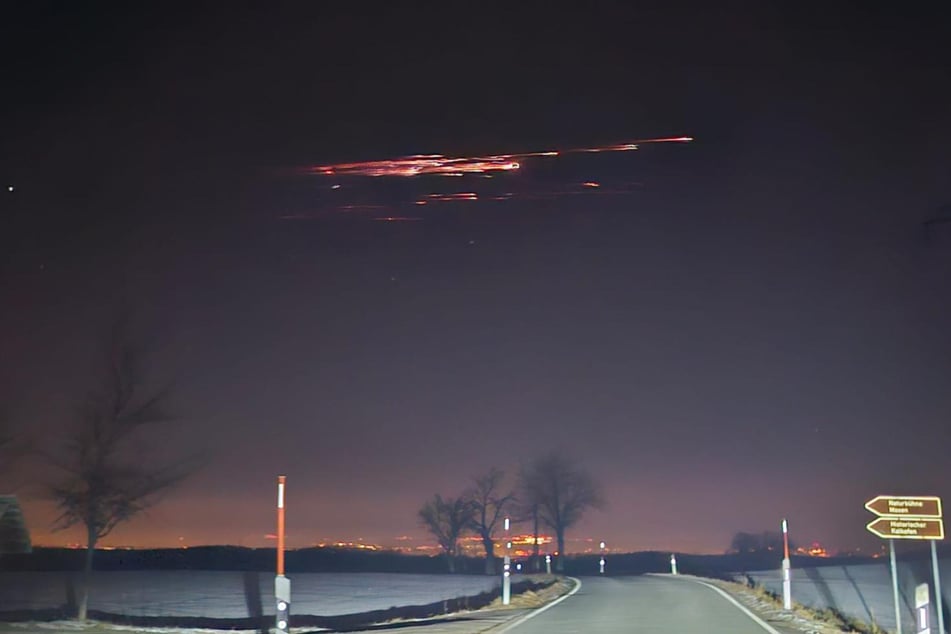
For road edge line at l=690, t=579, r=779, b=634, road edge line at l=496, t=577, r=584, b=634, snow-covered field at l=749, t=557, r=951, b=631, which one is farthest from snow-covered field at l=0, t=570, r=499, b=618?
snow-covered field at l=749, t=557, r=951, b=631

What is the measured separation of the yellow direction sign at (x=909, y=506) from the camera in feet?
62.3

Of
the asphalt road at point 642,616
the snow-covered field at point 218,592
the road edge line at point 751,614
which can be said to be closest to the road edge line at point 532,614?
the asphalt road at point 642,616

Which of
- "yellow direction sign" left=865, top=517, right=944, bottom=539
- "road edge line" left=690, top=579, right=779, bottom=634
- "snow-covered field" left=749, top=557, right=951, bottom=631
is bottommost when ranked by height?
"snow-covered field" left=749, top=557, right=951, bottom=631

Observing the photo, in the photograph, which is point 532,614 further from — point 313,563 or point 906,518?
point 313,563

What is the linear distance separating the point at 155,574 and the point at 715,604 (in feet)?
97.3

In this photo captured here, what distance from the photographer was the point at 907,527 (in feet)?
62.5

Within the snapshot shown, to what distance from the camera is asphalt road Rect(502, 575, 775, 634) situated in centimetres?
2019

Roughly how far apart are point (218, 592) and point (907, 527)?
23700 mm

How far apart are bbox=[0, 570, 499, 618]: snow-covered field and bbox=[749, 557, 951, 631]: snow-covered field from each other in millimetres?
12180

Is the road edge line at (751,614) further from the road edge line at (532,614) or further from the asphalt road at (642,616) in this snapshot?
the road edge line at (532,614)

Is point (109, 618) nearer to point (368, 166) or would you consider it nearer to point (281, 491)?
point (281, 491)

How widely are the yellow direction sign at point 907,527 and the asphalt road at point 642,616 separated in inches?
112

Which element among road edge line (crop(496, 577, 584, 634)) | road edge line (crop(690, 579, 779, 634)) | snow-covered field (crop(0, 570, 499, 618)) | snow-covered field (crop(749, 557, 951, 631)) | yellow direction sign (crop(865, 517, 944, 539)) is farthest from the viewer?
snow-covered field (crop(0, 570, 499, 618))

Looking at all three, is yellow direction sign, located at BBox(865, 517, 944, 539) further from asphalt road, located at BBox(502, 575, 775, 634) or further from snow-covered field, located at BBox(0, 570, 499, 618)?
snow-covered field, located at BBox(0, 570, 499, 618)
